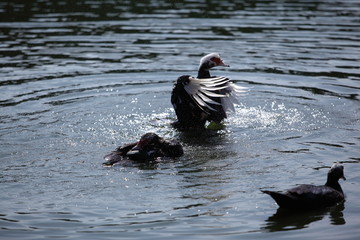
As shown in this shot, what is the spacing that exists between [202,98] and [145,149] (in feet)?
5.78

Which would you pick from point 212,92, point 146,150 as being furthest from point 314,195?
point 212,92

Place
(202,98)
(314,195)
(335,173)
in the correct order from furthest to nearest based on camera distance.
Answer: (202,98), (335,173), (314,195)

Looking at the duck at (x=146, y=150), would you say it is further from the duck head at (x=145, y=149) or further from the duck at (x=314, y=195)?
the duck at (x=314, y=195)

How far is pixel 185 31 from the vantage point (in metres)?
18.0

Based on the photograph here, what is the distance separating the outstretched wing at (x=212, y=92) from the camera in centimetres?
1027

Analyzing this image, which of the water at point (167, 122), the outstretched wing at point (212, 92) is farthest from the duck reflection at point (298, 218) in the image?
the outstretched wing at point (212, 92)

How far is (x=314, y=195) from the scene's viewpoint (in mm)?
7434

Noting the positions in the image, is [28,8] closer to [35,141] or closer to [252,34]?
[252,34]

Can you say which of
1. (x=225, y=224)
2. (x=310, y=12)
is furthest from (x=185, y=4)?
(x=225, y=224)

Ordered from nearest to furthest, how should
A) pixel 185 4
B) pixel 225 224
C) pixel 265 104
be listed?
pixel 225 224 → pixel 265 104 → pixel 185 4

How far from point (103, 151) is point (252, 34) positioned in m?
8.78

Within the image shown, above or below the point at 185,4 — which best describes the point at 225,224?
below

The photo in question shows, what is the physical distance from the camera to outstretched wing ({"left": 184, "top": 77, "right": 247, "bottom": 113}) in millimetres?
10266

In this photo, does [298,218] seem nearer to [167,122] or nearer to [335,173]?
[335,173]
